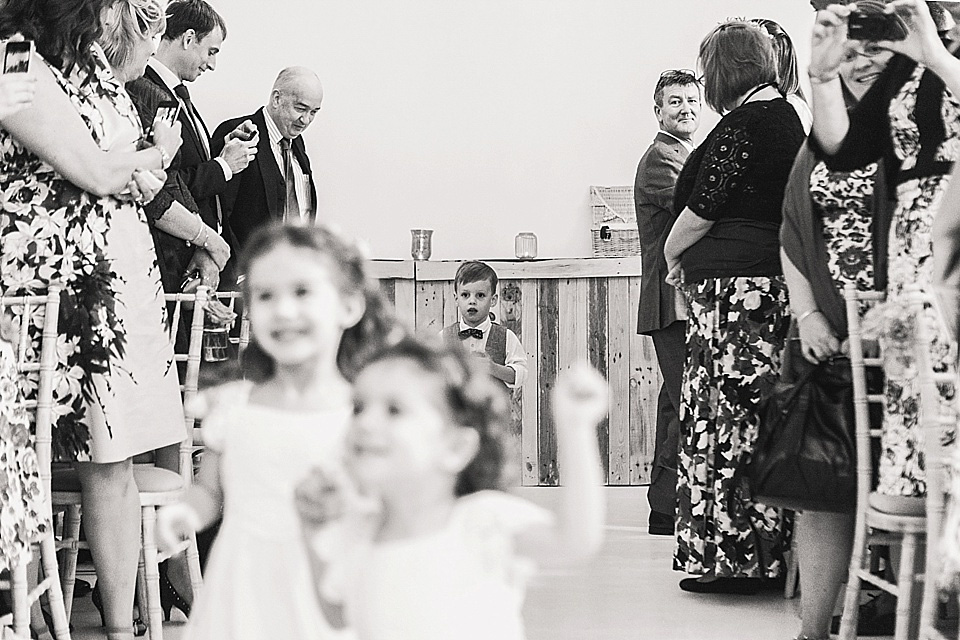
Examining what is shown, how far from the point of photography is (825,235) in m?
2.67

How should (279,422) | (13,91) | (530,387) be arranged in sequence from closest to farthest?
(279,422), (13,91), (530,387)

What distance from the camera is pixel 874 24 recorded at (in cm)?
219

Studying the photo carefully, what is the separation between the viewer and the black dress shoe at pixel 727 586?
3325mm

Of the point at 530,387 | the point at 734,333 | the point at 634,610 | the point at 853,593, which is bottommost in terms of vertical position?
the point at 634,610

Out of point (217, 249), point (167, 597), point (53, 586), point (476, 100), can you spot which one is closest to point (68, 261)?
point (53, 586)

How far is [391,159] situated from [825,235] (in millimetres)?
3320

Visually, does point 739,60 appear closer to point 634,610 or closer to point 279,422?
point 634,610

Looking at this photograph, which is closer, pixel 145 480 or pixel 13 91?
pixel 13 91

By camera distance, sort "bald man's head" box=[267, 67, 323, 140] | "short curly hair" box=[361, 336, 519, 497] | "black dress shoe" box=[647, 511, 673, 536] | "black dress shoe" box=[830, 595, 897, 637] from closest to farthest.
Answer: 1. "short curly hair" box=[361, 336, 519, 497]
2. "black dress shoe" box=[830, 595, 897, 637]
3. "bald man's head" box=[267, 67, 323, 140]
4. "black dress shoe" box=[647, 511, 673, 536]

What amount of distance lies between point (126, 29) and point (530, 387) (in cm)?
298

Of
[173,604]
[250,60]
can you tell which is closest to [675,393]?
[173,604]

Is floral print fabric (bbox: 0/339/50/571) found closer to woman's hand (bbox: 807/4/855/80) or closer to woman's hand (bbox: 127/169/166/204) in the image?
woman's hand (bbox: 127/169/166/204)

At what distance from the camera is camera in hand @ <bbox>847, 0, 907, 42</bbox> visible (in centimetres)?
217

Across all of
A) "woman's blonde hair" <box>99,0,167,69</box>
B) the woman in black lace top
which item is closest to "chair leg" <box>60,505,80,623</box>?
"woman's blonde hair" <box>99,0,167,69</box>
